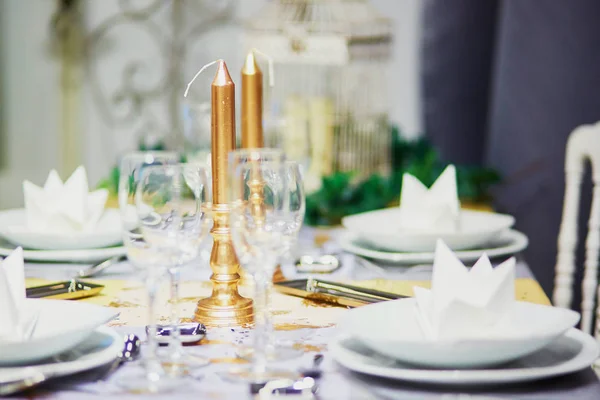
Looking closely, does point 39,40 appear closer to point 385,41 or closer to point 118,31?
point 118,31

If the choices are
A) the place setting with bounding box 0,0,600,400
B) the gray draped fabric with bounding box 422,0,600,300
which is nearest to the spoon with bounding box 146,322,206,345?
the place setting with bounding box 0,0,600,400

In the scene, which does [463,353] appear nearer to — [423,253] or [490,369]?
[490,369]

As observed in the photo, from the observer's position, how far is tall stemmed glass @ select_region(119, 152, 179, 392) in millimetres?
726

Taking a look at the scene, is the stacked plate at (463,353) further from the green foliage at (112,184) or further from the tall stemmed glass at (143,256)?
the green foliage at (112,184)

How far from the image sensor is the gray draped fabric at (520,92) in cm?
212

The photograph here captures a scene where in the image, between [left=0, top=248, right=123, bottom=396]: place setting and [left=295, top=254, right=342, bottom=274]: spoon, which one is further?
[left=295, top=254, right=342, bottom=274]: spoon

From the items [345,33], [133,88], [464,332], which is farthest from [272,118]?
[133,88]

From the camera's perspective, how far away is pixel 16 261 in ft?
2.84

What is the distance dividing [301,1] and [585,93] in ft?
2.89

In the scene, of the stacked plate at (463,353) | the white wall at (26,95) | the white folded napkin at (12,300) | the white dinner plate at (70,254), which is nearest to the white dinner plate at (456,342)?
the stacked plate at (463,353)

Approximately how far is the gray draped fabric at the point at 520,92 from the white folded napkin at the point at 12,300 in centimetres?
152

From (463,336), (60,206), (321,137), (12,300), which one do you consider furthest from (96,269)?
(321,137)

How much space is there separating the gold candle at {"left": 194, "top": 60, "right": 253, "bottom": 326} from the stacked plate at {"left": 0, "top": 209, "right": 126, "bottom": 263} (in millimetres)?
381

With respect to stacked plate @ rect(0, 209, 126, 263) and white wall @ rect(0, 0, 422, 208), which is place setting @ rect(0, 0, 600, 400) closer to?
stacked plate @ rect(0, 209, 126, 263)
